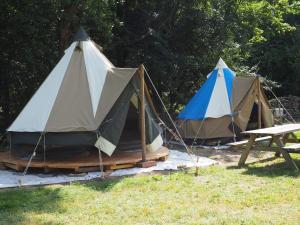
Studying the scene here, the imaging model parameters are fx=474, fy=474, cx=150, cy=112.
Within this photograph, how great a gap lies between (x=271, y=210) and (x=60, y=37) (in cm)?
929

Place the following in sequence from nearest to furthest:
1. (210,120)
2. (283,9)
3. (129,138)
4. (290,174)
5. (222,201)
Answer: (222,201) < (290,174) < (129,138) < (210,120) < (283,9)

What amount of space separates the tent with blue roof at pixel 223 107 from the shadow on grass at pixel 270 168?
2.67 meters

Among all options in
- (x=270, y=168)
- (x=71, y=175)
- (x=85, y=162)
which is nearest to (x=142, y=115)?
(x=85, y=162)

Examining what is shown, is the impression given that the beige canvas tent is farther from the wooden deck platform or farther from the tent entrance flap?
the wooden deck platform

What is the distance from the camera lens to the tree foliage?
12805 mm

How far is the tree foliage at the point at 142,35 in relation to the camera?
504 inches

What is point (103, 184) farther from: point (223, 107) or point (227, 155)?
point (223, 107)

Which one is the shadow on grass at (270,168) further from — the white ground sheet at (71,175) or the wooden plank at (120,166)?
the wooden plank at (120,166)

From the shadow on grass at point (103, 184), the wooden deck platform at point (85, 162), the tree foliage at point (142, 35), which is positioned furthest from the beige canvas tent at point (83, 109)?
the tree foliage at point (142, 35)

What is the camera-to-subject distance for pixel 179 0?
603 inches

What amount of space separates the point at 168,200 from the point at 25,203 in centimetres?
196

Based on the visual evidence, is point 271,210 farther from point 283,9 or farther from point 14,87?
point 283,9

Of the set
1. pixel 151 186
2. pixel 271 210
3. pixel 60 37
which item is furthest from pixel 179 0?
pixel 271 210

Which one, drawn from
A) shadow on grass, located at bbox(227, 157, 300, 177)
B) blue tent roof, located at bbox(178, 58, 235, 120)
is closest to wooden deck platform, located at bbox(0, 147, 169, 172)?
shadow on grass, located at bbox(227, 157, 300, 177)
